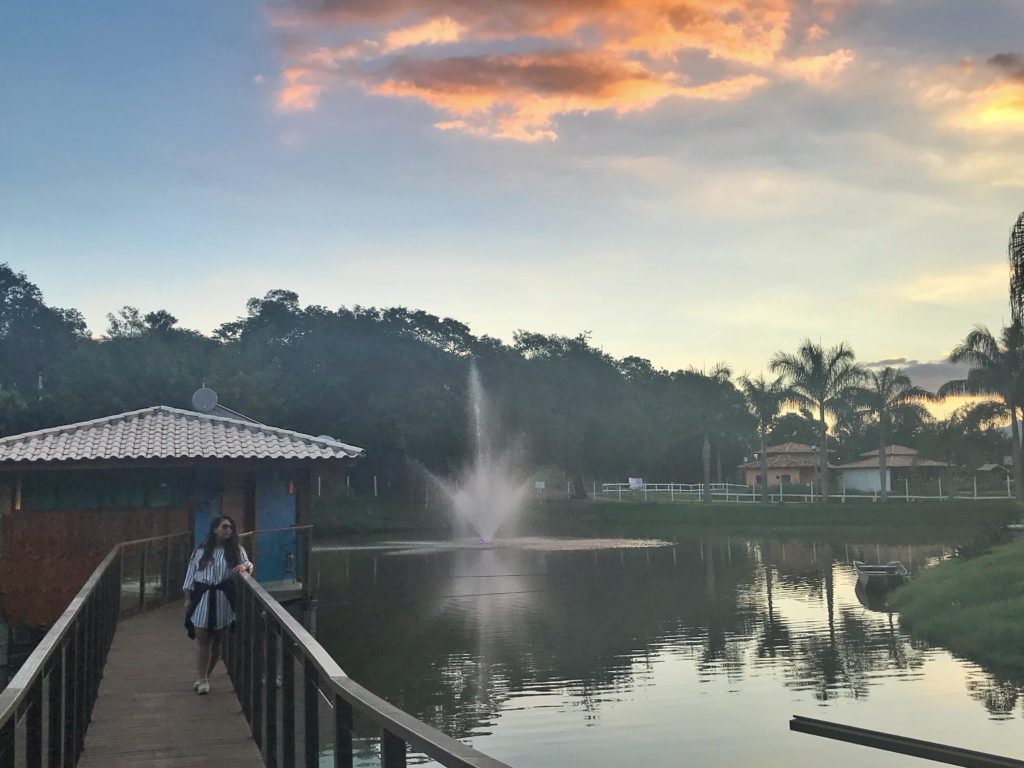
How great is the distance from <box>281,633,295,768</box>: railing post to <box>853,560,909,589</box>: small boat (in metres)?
26.4

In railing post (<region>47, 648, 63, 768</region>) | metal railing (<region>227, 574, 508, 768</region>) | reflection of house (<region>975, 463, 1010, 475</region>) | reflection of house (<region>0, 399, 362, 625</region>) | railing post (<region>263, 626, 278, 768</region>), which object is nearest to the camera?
metal railing (<region>227, 574, 508, 768</region>)

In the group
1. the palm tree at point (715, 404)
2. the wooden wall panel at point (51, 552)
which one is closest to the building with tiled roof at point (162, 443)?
the wooden wall panel at point (51, 552)

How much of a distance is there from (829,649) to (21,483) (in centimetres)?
1645

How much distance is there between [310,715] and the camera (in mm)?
6164

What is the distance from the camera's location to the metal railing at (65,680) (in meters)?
5.28

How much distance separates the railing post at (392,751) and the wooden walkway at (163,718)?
4.33 m

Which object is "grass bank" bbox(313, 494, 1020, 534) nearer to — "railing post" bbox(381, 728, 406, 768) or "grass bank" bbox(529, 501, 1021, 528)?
"grass bank" bbox(529, 501, 1021, 528)

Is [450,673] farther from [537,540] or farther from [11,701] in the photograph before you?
[537,540]

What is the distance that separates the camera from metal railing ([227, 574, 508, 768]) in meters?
3.94

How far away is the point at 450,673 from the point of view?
68.5 feet

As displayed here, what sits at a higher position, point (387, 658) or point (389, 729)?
point (389, 729)

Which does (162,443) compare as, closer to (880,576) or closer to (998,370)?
(880,576)

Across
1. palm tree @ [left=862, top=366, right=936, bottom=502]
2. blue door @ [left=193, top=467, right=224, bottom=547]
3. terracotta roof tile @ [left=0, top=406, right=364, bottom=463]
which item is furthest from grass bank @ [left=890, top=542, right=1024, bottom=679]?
palm tree @ [left=862, top=366, right=936, bottom=502]

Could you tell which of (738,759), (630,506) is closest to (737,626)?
(738,759)
